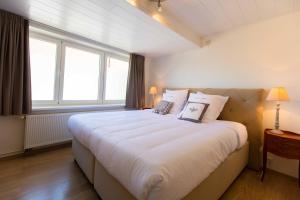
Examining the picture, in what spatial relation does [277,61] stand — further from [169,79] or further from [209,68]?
[169,79]

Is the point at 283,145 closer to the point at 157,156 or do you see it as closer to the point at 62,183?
the point at 157,156

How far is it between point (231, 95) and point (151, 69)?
95.2 inches

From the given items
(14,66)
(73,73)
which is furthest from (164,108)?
(14,66)

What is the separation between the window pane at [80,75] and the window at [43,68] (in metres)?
0.23

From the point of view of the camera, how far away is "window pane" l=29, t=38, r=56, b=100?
2679 mm

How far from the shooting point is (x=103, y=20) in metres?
2.26

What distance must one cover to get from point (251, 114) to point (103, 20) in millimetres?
2628

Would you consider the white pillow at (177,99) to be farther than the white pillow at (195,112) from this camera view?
Yes

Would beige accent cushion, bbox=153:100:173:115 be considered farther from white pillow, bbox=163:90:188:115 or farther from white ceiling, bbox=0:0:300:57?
white ceiling, bbox=0:0:300:57

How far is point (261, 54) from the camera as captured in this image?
2.45m

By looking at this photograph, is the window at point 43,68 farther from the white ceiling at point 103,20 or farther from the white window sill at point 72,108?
the white ceiling at point 103,20

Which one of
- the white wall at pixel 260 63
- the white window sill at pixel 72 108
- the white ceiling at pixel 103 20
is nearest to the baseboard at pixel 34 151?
the white window sill at pixel 72 108

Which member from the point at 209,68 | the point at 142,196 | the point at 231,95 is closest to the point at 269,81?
the point at 231,95

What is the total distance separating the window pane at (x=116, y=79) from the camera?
3.78m
